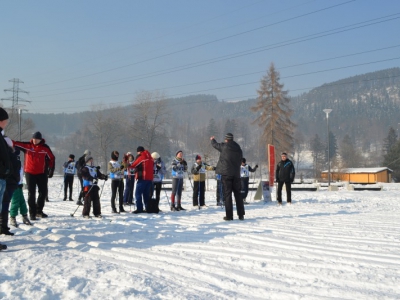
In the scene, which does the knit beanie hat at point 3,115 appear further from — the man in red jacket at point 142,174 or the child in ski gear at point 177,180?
the child in ski gear at point 177,180

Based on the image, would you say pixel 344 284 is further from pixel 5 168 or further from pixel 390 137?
pixel 390 137

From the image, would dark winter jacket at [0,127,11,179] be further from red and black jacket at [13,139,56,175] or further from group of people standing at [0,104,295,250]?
red and black jacket at [13,139,56,175]

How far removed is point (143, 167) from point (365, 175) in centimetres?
6393

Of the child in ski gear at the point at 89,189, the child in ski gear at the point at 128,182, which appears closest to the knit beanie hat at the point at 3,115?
the child in ski gear at the point at 89,189

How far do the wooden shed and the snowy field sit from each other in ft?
205

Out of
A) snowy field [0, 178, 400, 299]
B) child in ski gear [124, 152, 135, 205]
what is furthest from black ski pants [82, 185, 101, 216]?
child in ski gear [124, 152, 135, 205]

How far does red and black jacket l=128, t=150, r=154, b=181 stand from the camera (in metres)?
10.9

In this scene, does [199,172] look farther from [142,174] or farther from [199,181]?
[142,174]

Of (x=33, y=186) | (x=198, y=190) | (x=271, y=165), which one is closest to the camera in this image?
(x=33, y=186)

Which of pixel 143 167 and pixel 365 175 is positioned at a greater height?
pixel 143 167

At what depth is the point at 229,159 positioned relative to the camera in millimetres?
9227

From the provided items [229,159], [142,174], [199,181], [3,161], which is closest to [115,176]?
[142,174]

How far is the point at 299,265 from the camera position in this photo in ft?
15.6

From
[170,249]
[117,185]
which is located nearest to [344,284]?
[170,249]
